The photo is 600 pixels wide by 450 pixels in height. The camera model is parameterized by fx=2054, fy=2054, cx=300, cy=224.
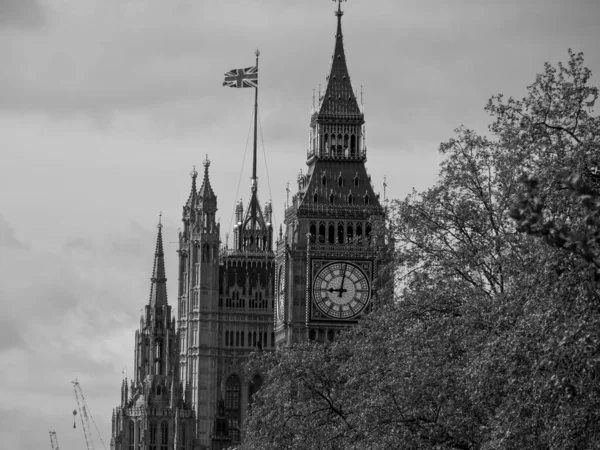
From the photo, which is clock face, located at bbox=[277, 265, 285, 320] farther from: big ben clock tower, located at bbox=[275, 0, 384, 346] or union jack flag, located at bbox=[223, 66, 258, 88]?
union jack flag, located at bbox=[223, 66, 258, 88]

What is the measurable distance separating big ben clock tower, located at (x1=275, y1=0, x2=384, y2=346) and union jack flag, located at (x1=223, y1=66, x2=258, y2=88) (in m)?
29.7

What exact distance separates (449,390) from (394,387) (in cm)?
322

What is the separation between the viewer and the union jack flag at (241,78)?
190625mm

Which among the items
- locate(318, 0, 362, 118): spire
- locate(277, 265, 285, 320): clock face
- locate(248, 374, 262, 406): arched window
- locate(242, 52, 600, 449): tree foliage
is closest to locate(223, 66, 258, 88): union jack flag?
locate(248, 374, 262, 406): arched window

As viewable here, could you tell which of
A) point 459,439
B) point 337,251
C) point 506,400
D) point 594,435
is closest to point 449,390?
point 459,439

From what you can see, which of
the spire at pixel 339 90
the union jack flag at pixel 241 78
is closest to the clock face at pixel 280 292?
the spire at pixel 339 90

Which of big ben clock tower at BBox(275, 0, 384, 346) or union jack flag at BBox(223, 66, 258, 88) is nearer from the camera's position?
big ben clock tower at BBox(275, 0, 384, 346)

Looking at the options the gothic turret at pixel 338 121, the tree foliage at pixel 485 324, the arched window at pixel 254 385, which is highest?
the gothic turret at pixel 338 121

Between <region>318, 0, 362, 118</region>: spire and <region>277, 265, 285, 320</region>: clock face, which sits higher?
<region>318, 0, 362, 118</region>: spire

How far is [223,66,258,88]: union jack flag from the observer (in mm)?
190625

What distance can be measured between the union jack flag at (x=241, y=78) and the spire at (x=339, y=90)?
94.0 feet

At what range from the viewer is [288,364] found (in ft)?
290

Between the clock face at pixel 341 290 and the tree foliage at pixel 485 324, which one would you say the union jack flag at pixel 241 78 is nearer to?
the clock face at pixel 341 290

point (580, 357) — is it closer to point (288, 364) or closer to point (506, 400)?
point (506, 400)
